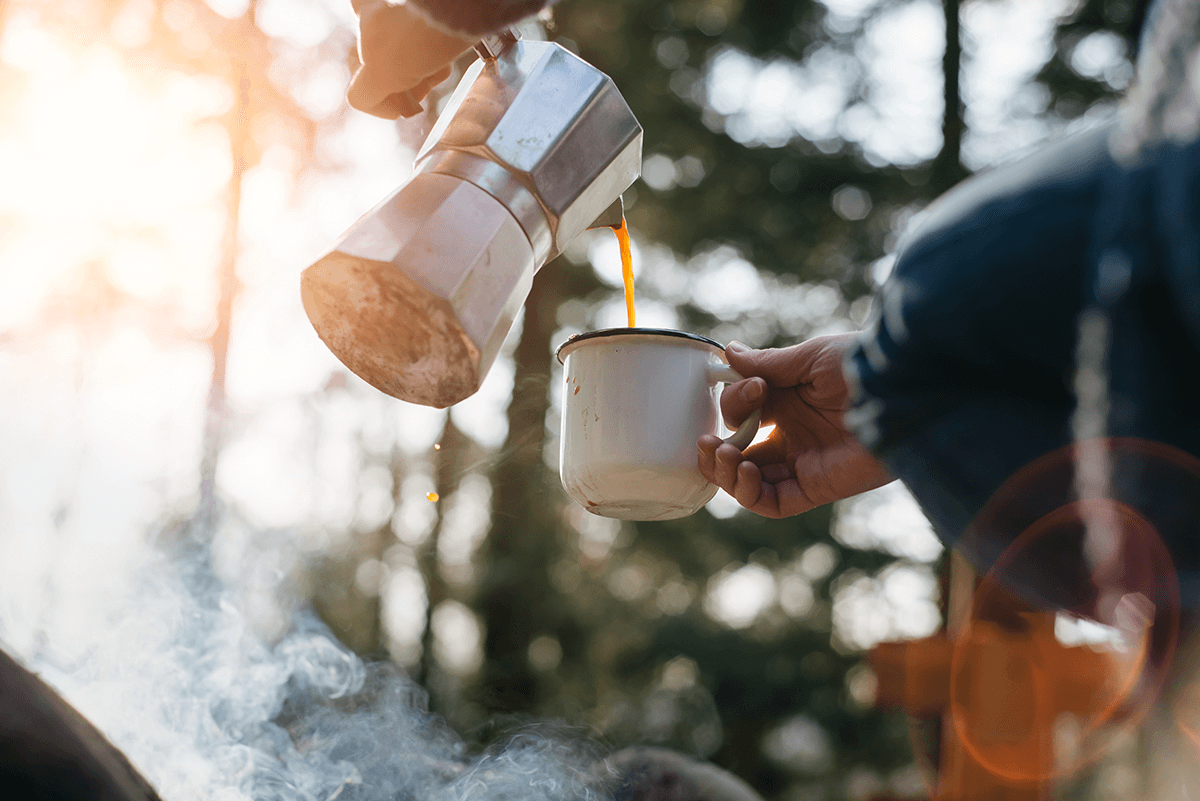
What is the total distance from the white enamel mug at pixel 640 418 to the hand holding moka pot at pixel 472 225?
0.19 meters

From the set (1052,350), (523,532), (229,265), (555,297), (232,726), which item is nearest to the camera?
(1052,350)

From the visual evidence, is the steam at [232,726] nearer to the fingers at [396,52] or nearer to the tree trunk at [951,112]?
the fingers at [396,52]

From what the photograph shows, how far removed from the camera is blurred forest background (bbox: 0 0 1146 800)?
471 cm

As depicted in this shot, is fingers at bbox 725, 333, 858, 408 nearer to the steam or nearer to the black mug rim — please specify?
the black mug rim

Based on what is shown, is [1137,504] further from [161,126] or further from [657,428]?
[161,126]

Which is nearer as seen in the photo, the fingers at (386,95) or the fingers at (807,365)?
the fingers at (386,95)

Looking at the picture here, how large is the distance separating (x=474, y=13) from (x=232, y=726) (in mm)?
1450

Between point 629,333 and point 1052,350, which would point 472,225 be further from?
point 1052,350

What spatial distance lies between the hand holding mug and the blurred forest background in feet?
9.49

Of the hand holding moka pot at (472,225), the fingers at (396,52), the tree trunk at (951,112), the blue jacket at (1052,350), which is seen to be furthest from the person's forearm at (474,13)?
the tree trunk at (951,112)

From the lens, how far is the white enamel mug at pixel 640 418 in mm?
1072

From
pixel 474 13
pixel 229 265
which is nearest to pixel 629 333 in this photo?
pixel 474 13

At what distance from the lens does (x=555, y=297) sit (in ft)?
16.0

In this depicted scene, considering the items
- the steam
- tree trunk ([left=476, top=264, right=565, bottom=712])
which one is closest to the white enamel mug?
the steam
